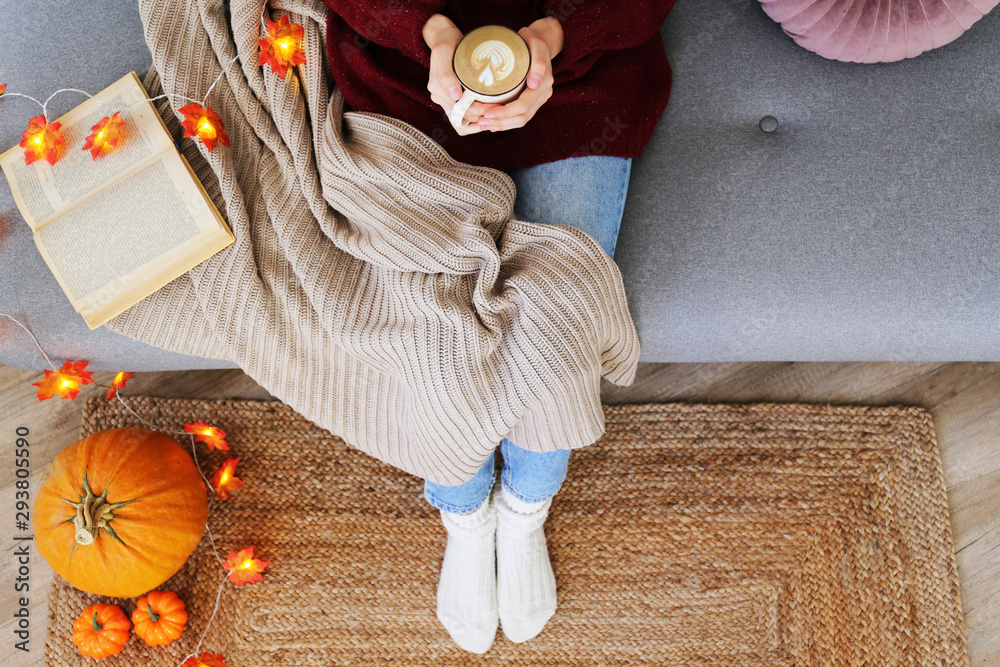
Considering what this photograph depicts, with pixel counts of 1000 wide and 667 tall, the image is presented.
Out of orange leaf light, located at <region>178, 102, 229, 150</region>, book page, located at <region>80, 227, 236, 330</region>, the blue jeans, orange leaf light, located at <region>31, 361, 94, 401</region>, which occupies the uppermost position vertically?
orange leaf light, located at <region>178, 102, 229, 150</region>

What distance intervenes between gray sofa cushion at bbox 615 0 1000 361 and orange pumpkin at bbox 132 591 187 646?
837 mm

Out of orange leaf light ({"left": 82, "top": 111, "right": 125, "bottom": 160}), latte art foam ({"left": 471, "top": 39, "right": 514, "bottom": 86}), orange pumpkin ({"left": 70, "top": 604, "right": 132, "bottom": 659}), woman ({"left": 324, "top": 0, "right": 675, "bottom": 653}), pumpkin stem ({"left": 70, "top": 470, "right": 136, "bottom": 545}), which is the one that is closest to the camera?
latte art foam ({"left": 471, "top": 39, "right": 514, "bottom": 86})

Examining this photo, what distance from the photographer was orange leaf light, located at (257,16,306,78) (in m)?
0.76

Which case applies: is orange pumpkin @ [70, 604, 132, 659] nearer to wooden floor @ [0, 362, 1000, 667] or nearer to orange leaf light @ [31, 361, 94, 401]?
wooden floor @ [0, 362, 1000, 667]

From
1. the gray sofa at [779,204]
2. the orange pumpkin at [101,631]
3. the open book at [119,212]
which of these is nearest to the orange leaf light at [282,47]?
the open book at [119,212]

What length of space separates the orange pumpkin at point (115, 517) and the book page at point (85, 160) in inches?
14.1

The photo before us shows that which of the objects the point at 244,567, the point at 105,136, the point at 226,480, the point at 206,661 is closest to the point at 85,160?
the point at 105,136

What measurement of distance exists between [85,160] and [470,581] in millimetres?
777

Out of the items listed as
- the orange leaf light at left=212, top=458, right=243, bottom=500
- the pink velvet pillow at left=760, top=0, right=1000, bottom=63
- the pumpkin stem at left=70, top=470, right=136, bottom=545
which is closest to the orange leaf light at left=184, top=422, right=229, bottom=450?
the orange leaf light at left=212, top=458, right=243, bottom=500

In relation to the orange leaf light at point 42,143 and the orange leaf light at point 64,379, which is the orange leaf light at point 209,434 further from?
the orange leaf light at point 42,143

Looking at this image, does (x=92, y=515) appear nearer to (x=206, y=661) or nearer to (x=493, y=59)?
(x=206, y=661)

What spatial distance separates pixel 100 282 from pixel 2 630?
746 millimetres

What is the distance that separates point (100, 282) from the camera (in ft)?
2.55

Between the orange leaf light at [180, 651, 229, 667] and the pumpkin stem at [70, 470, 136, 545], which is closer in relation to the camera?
the pumpkin stem at [70, 470, 136, 545]
